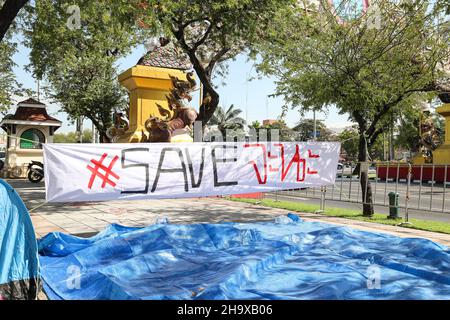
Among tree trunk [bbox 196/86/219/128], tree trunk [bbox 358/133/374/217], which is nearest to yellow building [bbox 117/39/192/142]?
tree trunk [bbox 196/86/219/128]

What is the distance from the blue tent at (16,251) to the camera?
462 centimetres

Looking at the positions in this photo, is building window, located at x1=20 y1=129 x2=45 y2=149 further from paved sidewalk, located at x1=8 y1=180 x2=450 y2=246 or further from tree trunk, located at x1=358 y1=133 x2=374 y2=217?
tree trunk, located at x1=358 y1=133 x2=374 y2=217

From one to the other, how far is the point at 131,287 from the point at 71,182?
2597 millimetres

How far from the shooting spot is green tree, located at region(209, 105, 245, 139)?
185 ft

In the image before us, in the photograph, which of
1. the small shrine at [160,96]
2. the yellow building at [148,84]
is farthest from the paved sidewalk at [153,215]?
the yellow building at [148,84]

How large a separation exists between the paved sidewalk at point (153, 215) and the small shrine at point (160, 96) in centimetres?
262

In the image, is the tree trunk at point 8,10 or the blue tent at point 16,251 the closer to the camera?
the blue tent at point 16,251

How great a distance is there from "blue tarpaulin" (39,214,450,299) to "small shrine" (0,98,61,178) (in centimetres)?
2365

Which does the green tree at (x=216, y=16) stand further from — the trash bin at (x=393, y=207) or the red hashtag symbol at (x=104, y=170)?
the trash bin at (x=393, y=207)

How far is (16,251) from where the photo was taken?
15.7 feet

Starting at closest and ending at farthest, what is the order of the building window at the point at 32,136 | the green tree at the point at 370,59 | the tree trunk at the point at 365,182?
the green tree at the point at 370,59, the tree trunk at the point at 365,182, the building window at the point at 32,136
